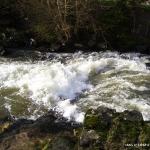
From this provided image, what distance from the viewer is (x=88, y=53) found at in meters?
13.5

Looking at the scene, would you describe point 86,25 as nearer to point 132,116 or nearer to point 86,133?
point 132,116

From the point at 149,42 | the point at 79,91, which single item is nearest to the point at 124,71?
the point at 79,91

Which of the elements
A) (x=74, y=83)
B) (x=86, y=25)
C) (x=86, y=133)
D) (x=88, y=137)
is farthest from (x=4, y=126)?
(x=86, y=25)

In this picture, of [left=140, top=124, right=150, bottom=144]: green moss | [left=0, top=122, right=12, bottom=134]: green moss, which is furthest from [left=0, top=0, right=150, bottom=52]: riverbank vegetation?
[left=140, top=124, right=150, bottom=144]: green moss

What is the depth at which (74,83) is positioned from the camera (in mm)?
→ 10898

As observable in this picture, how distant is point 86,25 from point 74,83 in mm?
3954

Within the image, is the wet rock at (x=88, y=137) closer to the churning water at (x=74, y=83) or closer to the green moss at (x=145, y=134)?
the green moss at (x=145, y=134)

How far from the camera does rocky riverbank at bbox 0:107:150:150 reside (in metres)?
6.37

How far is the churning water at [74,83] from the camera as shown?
950cm

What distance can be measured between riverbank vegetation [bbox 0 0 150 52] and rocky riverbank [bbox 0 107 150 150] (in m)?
6.18

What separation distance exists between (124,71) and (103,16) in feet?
11.7

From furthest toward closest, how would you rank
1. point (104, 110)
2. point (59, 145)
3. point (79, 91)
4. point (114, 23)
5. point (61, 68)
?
point (114, 23) < point (61, 68) < point (79, 91) < point (104, 110) < point (59, 145)

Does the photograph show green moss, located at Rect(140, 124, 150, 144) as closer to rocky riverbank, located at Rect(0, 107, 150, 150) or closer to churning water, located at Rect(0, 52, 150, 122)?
rocky riverbank, located at Rect(0, 107, 150, 150)

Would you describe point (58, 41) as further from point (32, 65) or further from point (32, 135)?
point (32, 135)
